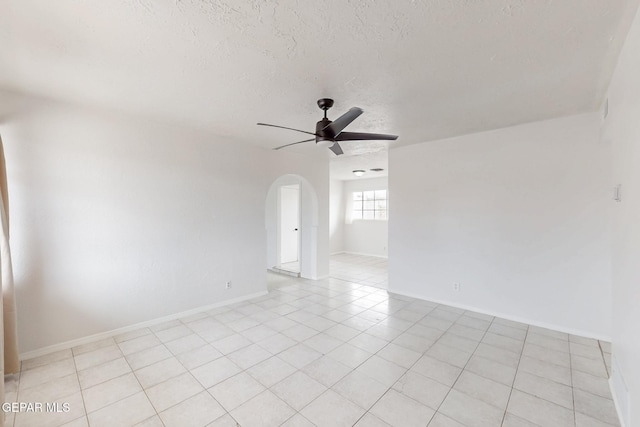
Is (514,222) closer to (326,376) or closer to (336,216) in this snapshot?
(326,376)

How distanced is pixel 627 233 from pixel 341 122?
2.09 m

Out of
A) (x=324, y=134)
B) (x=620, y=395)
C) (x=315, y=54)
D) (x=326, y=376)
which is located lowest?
(x=326, y=376)

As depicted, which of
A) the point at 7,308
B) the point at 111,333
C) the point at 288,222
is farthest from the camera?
the point at 288,222

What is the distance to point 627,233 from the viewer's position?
1.68m

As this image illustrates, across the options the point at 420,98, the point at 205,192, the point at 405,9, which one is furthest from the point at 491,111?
the point at 205,192

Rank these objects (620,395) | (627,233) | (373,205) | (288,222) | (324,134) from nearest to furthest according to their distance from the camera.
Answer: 1. (627,233)
2. (620,395)
3. (324,134)
4. (288,222)
5. (373,205)

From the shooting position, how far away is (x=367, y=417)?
5.96 feet

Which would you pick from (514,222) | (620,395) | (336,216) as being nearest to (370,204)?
(336,216)

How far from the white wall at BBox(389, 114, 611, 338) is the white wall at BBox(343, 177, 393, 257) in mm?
3516

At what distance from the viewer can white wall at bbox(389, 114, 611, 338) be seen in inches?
116

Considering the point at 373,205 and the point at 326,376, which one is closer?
the point at 326,376

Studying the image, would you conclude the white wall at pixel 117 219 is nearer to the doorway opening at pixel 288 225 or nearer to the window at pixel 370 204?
the doorway opening at pixel 288 225

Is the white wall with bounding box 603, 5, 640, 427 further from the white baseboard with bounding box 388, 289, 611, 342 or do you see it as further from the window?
the window

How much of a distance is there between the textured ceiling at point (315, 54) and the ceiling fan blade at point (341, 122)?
316 mm
